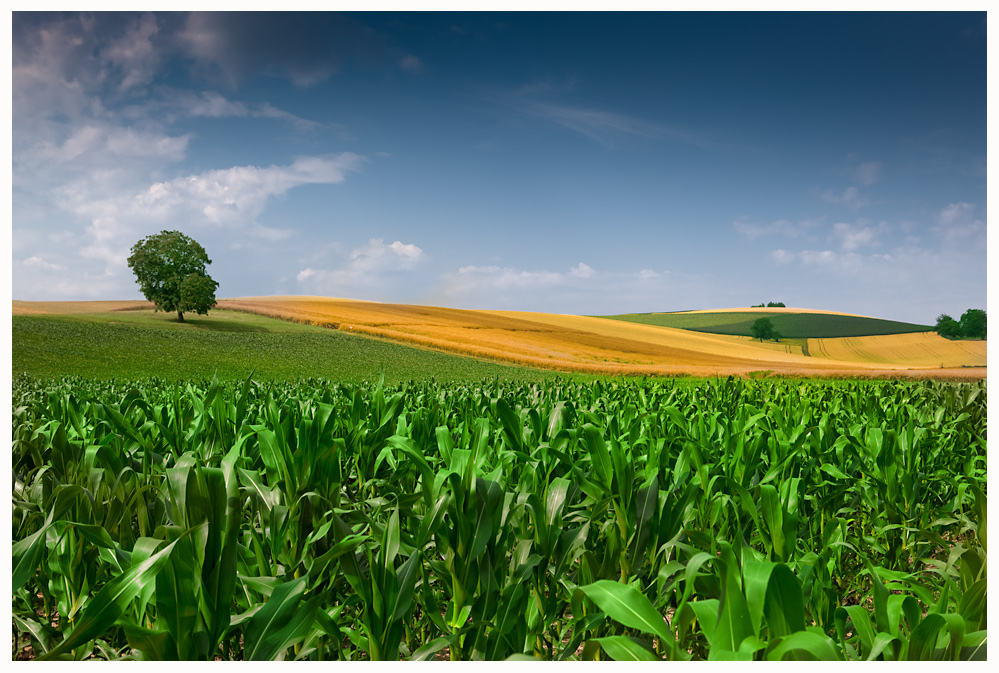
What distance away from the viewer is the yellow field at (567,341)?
24953 millimetres

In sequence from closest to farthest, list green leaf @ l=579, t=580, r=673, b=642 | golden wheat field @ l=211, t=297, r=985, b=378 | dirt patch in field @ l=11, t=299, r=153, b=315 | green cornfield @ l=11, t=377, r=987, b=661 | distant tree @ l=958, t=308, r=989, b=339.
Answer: green leaf @ l=579, t=580, r=673, b=642, green cornfield @ l=11, t=377, r=987, b=661, distant tree @ l=958, t=308, r=989, b=339, golden wheat field @ l=211, t=297, r=985, b=378, dirt patch in field @ l=11, t=299, r=153, b=315

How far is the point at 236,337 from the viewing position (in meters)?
26.0

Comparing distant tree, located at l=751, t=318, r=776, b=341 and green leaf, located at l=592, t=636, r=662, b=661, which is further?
distant tree, located at l=751, t=318, r=776, b=341

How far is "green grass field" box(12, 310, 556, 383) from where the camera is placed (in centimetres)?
1872

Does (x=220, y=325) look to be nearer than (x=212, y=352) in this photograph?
No

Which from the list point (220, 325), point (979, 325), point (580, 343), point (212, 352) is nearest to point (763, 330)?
point (580, 343)

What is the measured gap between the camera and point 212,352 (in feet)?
76.3

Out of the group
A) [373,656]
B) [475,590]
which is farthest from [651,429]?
[373,656]

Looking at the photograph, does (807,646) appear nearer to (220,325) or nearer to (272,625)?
(272,625)

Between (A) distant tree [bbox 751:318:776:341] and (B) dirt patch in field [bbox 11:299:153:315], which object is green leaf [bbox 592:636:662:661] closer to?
(B) dirt patch in field [bbox 11:299:153:315]

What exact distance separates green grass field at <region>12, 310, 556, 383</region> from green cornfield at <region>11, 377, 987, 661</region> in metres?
12.8

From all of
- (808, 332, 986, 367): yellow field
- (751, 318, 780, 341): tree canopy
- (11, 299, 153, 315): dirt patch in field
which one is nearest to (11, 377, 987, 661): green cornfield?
(808, 332, 986, 367): yellow field

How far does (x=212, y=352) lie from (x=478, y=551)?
24690 millimetres

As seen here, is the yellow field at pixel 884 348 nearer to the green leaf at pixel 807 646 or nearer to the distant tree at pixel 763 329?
the distant tree at pixel 763 329
